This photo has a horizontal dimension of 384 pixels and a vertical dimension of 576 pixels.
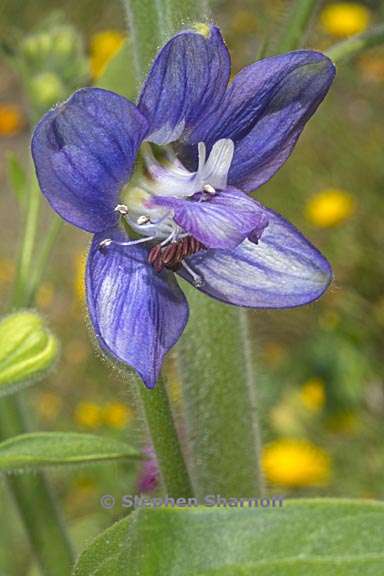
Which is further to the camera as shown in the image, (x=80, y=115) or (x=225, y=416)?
(x=225, y=416)

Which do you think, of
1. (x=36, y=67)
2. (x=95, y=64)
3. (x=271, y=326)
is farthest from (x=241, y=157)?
(x=271, y=326)

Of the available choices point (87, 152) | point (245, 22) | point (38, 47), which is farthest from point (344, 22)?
point (87, 152)

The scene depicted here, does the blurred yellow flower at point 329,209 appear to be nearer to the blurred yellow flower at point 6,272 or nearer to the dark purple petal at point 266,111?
the blurred yellow flower at point 6,272

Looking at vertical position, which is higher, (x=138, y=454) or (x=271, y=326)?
(x=138, y=454)

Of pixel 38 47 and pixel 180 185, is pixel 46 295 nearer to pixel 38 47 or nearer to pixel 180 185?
pixel 38 47

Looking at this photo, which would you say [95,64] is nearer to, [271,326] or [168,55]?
[271,326]

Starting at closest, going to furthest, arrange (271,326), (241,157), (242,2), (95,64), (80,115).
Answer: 1. (80,115)
2. (241,157)
3. (95,64)
4. (271,326)
5. (242,2)

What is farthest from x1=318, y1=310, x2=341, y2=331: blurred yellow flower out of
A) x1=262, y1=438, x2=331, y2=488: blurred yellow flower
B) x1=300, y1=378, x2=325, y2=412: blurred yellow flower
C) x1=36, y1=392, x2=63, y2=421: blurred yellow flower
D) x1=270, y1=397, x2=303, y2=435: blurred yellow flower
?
x1=36, y1=392, x2=63, y2=421: blurred yellow flower
